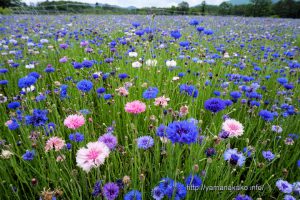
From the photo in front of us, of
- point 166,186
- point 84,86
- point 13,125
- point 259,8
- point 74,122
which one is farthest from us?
point 259,8

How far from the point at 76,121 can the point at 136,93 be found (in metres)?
1.26

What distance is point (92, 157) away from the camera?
936 millimetres

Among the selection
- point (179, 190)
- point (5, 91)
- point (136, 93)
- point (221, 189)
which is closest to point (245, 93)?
point (136, 93)

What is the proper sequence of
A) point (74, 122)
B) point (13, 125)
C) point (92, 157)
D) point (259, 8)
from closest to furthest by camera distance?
point (92, 157) → point (74, 122) → point (13, 125) → point (259, 8)

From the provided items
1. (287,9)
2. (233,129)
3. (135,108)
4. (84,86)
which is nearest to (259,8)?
(287,9)

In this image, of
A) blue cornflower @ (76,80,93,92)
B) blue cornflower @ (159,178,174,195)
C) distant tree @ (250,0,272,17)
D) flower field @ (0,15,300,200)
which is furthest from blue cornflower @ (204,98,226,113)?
distant tree @ (250,0,272,17)

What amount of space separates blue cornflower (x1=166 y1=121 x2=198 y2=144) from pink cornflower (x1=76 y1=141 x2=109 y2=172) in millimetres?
271

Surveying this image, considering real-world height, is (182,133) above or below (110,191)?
above

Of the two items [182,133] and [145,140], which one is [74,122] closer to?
[145,140]

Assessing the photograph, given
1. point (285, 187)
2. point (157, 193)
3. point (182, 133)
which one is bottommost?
point (285, 187)

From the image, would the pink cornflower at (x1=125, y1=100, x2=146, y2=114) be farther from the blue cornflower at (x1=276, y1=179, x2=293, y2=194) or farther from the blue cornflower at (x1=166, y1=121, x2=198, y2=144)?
the blue cornflower at (x1=276, y1=179, x2=293, y2=194)

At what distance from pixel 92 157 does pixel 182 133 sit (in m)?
0.37

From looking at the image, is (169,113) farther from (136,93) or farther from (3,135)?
(3,135)

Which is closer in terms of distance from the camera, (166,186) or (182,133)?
(182,133)
